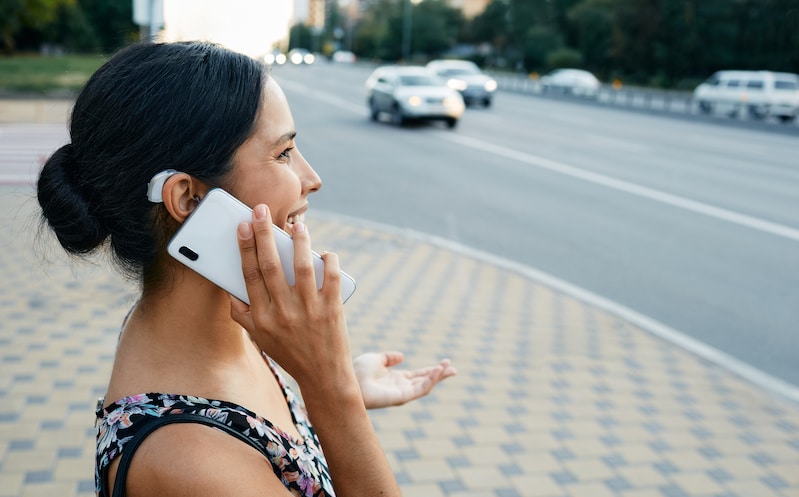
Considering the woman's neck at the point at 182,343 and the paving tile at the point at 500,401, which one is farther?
the paving tile at the point at 500,401

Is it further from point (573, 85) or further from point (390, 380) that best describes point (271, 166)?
point (573, 85)

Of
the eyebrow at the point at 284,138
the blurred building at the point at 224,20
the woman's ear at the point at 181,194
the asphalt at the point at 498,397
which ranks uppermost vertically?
the blurred building at the point at 224,20

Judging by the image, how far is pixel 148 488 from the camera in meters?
1.35

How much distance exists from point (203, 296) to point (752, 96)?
110 feet

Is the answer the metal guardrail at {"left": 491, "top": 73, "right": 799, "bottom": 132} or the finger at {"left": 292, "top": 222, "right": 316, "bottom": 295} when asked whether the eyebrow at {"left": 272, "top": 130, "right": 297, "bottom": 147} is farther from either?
the metal guardrail at {"left": 491, "top": 73, "right": 799, "bottom": 132}

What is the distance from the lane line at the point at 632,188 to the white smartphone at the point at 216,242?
9975 millimetres

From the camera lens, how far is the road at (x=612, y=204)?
7.45 meters

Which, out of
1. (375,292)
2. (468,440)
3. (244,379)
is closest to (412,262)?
(375,292)

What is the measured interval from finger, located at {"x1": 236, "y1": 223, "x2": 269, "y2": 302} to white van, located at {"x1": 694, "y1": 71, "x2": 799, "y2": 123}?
32735 mm

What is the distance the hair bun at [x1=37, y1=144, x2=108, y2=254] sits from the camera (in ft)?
5.62

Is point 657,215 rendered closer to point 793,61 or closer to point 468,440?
point 468,440

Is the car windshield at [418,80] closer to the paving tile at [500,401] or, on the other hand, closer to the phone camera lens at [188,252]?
the paving tile at [500,401]

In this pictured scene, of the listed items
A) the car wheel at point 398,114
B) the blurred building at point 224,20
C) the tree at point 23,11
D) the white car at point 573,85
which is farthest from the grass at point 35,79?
the white car at point 573,85

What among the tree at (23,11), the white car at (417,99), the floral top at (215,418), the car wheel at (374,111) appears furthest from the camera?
the tree at (23,11)
